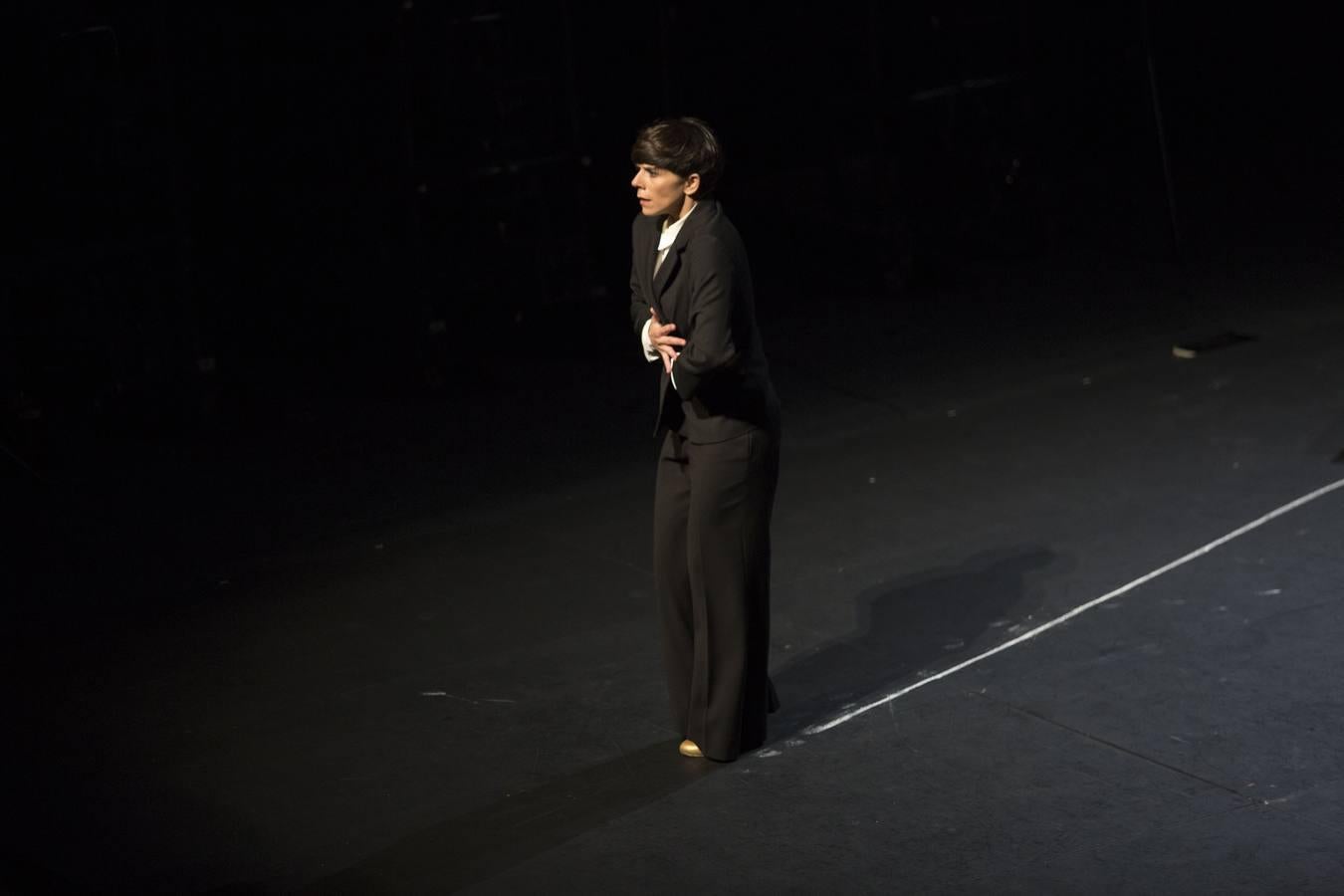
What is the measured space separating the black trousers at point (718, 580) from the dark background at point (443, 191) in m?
4.29

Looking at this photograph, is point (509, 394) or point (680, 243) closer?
point (680, 243)

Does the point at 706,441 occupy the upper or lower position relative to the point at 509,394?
upper

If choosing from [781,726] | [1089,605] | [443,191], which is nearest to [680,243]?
[781,726]

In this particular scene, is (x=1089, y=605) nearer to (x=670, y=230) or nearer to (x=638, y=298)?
(x=638, y=298)

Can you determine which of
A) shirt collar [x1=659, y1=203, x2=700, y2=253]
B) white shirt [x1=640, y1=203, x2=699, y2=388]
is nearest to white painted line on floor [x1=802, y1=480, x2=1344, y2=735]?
white shirt [x1=640, y1=203, x2=699, y2=388]

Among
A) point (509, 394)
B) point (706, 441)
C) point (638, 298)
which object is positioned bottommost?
point (509, 394)

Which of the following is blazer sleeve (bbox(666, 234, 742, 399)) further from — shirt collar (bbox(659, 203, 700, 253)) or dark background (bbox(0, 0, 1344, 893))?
dark background (bbox(0, 0, 1344, 893))

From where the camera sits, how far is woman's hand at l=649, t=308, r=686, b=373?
5.11 meters

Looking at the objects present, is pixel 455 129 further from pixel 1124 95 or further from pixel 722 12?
pixel 1124 95

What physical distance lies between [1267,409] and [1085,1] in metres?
7.70

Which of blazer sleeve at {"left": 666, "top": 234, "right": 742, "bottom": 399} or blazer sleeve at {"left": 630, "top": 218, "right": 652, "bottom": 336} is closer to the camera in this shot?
blazer sleeve at {"left": 666, "top": 234, "right": 742, "bottom": 399}

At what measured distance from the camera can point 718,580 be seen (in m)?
5.26

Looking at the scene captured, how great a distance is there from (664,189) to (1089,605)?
2.50m

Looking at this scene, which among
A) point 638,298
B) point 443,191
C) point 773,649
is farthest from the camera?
point 443,191
